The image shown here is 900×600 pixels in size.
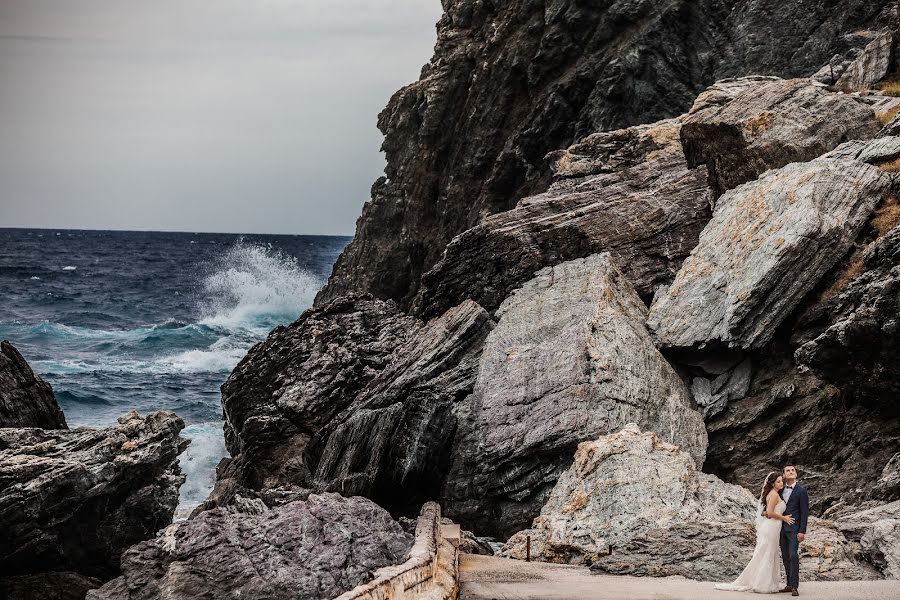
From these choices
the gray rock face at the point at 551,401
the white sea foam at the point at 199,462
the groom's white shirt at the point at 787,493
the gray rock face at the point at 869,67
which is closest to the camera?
the groom's white shirt at the point at 787,493

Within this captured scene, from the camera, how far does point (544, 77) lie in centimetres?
4084

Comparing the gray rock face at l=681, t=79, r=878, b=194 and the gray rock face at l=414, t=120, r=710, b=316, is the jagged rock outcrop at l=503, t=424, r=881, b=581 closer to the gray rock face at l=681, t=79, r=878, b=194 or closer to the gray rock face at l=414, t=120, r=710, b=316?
the gray rock face at l=414, t=120, r=710, b=316

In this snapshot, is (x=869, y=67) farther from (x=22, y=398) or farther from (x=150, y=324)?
(x=150, y=324)

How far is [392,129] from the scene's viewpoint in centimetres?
4859

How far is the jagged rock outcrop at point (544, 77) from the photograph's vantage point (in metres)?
37.4

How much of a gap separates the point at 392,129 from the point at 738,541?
126 ft

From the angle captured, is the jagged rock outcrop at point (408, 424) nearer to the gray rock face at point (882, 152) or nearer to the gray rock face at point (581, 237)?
the gray rock face at point (581, 237)

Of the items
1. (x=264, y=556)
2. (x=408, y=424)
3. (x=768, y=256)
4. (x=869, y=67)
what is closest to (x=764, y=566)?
(x=264, y=556)

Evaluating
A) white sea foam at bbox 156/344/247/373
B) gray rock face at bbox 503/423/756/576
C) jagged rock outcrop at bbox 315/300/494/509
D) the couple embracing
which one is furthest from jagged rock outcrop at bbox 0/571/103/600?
white sea foam at bbox 156/344/247/373

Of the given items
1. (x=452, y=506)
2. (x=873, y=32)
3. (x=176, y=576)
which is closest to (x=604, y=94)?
(x=873, y=32)

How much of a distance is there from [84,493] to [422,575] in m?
7.85

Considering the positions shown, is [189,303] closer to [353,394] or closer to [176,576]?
[353,394]

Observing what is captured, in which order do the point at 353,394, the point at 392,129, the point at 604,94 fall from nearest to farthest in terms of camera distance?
the point at 353,394, the point at 604,94, the point at 392,129

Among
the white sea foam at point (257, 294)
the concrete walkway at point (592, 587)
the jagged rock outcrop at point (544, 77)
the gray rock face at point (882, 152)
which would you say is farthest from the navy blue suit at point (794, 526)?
the white sea foam at point (257, 294)
